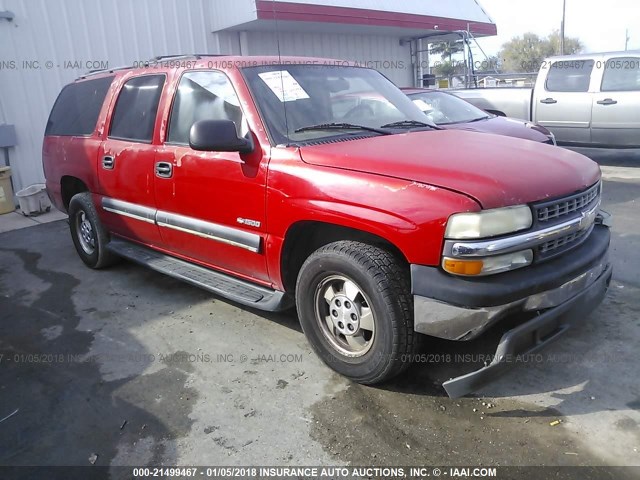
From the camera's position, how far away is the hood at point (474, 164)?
2.62 metres

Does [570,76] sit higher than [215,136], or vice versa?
[570,76]

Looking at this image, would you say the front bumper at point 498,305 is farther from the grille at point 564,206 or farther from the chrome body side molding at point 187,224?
the chrome body side molding at point 187,224

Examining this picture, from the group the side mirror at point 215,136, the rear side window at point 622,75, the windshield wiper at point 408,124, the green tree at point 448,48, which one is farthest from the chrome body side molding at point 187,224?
the green tree at point 448,48

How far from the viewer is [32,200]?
8219 millimetres

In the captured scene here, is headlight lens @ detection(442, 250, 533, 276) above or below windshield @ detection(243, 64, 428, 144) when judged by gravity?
below

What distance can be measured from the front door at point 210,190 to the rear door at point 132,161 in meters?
0.20

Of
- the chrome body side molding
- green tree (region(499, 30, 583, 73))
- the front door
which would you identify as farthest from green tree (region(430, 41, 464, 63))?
green tree (region(499, 30, 583, 73))

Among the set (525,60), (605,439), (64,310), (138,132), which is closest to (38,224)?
(64,310)

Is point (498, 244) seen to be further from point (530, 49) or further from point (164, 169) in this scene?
point (530, 49)

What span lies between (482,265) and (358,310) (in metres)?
0.77

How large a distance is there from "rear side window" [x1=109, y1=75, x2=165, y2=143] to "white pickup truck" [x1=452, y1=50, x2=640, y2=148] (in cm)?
763

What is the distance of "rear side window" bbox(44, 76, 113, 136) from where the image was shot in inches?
197

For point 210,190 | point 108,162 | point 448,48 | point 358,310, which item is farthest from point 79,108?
point 448,48

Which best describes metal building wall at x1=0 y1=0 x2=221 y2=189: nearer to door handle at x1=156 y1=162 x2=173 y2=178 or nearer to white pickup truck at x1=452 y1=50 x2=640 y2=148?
door handle at x1=156 y1=162 x2=173 y2=178
